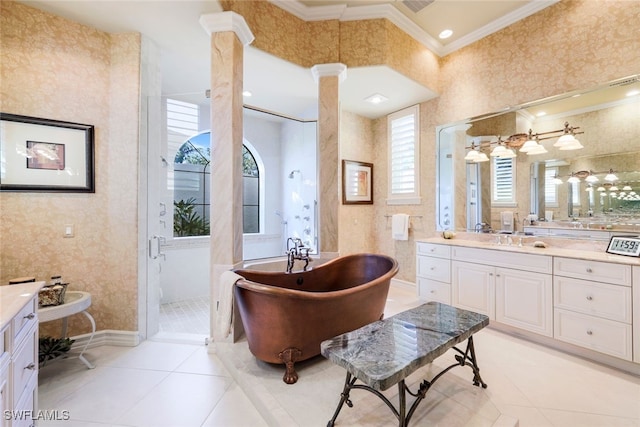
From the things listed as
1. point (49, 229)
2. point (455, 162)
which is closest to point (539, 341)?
point (455, 162)

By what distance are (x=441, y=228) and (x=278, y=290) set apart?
283 centimetres

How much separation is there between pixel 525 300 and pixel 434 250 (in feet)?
3.40

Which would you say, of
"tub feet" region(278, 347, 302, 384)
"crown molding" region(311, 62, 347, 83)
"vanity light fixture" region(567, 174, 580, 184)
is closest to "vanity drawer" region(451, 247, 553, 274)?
"vanity light fixture" region(567, 174, 580, 184)

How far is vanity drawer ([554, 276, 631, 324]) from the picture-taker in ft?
6.71

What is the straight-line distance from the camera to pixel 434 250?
3.37 m

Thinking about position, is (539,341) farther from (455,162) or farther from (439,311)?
(455,162)

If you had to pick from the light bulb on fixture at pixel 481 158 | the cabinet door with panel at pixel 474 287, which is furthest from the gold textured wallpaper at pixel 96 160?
the light bulb on fixture at pixel 481 158

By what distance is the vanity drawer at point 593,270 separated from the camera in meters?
2.05

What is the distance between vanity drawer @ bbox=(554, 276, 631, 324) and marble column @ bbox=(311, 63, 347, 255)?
6.87ft

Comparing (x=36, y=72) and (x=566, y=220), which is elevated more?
(x=36, y=72)

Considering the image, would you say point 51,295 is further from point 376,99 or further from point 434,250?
point 376,99

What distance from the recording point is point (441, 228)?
3.78 m

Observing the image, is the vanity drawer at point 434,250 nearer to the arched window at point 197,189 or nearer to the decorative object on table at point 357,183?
the decorative object on table at point 357,183

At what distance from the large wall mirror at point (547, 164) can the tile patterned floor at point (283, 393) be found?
1416mm
